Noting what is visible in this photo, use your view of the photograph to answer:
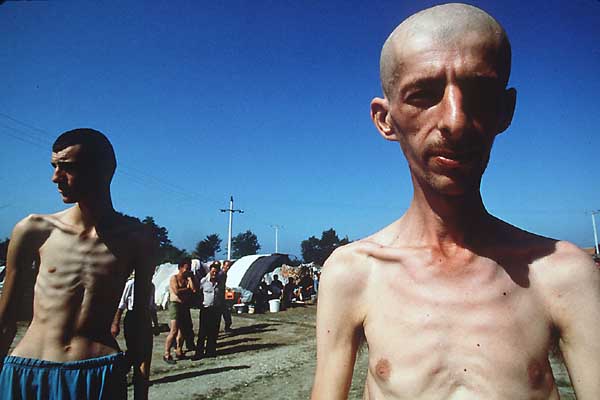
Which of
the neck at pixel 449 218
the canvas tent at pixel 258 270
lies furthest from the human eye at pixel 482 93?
the canvas tent at pixel 258 270

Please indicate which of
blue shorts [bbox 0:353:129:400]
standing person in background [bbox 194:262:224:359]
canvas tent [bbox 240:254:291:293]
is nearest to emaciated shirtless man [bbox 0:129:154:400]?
blue shorts [bbox 0:353:129:400]

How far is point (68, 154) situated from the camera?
2613 mm

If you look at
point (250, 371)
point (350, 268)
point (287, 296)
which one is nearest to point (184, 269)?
point (250, 371)

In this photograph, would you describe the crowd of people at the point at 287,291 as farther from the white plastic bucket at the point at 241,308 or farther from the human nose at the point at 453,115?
the human nose at the point at 453,115

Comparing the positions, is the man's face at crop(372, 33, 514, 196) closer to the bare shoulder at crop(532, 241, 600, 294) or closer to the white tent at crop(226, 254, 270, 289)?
the bare shoulder at crop(532, 241, 600, 294)

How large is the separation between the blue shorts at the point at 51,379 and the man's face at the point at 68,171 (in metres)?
1.00

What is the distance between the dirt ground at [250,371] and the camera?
19.8 feet

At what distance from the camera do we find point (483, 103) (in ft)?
3.89

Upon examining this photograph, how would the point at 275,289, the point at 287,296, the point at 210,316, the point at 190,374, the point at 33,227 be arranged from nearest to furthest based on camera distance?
1. the point at 33,227
2. the point at 190,374
3. the point at 210,316
4. the point at 287,296
5. the point at 275,289

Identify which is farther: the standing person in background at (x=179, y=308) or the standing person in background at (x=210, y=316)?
the standing person in background at (x=210, y=316)

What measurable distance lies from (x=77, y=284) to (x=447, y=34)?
8.42 feet

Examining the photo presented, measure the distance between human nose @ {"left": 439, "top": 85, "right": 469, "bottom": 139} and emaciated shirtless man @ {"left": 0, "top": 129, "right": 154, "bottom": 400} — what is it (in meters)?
2.30

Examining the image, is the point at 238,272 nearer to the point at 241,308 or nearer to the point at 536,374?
the point at 241,308

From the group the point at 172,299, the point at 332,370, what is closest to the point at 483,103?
the point at 332,370
